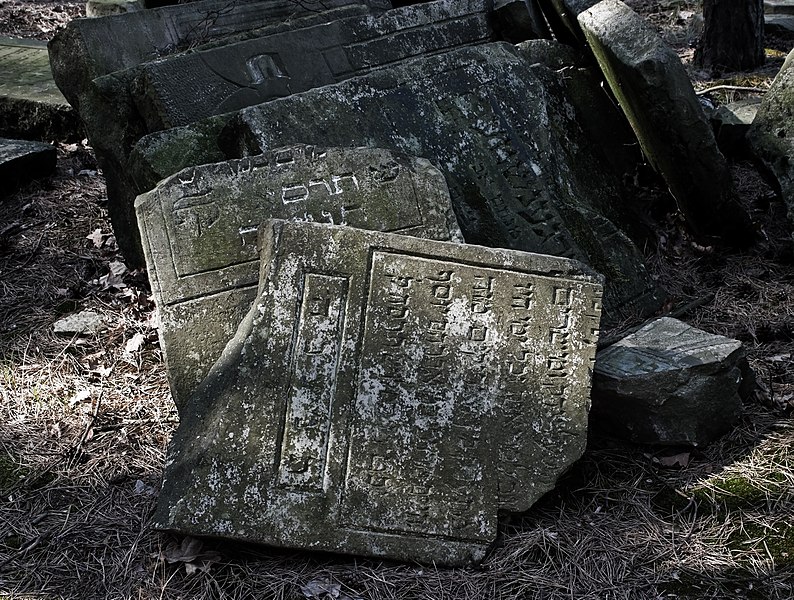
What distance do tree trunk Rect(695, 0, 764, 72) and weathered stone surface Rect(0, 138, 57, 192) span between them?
4.84 metres

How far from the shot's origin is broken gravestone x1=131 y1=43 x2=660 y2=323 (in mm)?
3746

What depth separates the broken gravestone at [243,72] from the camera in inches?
161

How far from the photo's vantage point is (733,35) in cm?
657

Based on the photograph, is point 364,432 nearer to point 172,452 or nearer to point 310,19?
point 172,452

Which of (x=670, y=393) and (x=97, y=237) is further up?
(x=670, y=393)

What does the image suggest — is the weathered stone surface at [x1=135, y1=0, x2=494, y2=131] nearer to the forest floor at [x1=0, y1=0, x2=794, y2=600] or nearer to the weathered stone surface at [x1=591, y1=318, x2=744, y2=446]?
the forest floor at [x1=0, y1=0, x2=794, y2=600]

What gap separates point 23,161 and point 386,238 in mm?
3167

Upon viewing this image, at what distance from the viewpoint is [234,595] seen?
2605mm

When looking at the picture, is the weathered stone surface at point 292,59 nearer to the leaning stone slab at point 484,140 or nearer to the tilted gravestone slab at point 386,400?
the leaning stone slab at point 484,140

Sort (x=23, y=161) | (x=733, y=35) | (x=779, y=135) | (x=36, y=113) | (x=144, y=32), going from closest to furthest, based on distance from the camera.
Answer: (x=779, y=135)
(x=144, y=32)
(x=23, y=161)
(x=36, y=113)
(x=733, y=35)

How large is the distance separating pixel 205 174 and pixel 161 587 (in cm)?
154

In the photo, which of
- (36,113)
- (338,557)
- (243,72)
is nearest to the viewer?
(338,557)

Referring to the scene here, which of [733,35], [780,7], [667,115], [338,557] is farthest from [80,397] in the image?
[780,7]

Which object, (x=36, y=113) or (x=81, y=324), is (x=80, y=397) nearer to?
(x=81, y=324)
